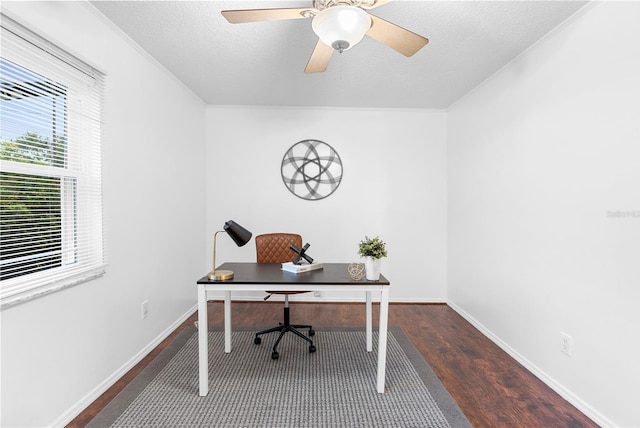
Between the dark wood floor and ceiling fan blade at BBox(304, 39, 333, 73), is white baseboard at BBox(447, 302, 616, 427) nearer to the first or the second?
the dark wood floor

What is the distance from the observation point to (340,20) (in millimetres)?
1504

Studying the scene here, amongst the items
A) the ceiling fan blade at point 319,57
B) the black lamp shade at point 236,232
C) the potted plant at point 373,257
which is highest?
the ceiling fan blade at point 319,57

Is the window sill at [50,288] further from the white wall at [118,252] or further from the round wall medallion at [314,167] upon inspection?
the round wall medallion at [314,167]

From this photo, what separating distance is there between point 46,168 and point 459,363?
313 centimetres

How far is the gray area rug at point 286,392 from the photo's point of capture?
1824 millimetres

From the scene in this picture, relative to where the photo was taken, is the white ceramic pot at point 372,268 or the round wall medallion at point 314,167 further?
the round wall medallion at point 314,167

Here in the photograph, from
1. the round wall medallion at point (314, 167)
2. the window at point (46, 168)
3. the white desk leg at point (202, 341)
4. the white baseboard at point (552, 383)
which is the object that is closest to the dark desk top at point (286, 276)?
the white desk leg at point (202, 341)

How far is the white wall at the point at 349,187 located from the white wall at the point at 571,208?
93 centimetres

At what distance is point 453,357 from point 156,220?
9.39 ft

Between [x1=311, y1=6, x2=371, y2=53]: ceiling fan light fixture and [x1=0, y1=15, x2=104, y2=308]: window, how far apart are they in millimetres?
1508

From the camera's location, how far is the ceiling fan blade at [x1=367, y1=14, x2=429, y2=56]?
161cm

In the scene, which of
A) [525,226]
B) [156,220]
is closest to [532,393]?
[525,226]

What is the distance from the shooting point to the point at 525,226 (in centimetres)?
251

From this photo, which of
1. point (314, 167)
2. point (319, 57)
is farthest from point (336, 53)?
point (314, 167)
